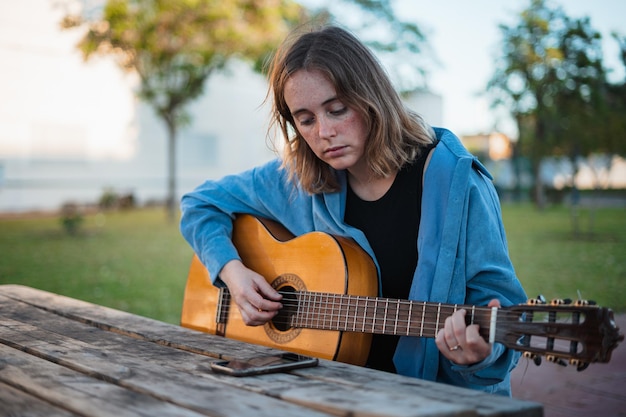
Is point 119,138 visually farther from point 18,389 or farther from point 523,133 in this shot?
point 18,389

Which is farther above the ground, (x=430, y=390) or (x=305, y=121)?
(x=305, y=121)

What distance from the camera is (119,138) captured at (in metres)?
24.2

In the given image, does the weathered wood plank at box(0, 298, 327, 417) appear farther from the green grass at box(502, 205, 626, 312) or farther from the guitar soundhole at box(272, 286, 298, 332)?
the green grass at box(502, 205, 626, 312)

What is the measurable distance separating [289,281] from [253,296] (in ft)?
0.50

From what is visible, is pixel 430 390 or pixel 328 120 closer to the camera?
pixel 430 390

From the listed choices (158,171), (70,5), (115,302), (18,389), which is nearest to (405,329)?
(18,389)

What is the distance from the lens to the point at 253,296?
2592 mm

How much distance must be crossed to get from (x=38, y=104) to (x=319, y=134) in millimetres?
21037

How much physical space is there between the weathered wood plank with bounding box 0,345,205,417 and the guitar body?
2.93 ft

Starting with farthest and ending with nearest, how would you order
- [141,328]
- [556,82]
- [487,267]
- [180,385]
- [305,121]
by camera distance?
1. [556,82]
2. [305,121]
3. [141,328]
4. [487,267]
5. [180,385]

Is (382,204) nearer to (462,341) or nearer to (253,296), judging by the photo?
(253,296)

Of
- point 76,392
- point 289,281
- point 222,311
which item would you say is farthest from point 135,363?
point 222,311

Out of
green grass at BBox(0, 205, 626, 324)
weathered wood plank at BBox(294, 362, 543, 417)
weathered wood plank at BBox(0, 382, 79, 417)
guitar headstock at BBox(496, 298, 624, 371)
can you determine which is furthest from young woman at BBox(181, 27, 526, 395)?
green grass at BBox(0, 205, 626, 324)

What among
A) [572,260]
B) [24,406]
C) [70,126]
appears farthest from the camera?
[70,126]
